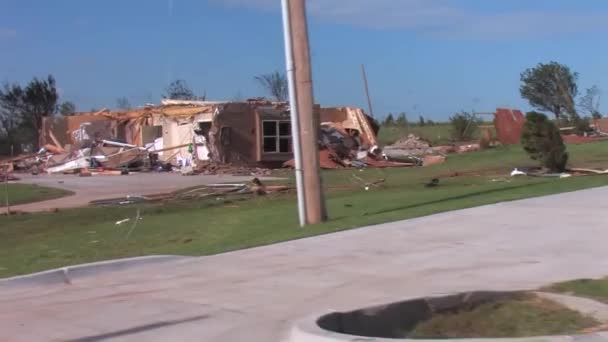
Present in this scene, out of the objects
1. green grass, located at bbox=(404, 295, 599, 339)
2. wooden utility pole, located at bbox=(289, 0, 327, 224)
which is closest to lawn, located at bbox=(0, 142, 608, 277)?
wooden utility pole, located at bbox=(289, 0, 327, 224)

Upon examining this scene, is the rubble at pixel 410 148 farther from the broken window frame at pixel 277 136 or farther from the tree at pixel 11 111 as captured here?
the tree at pixel 11 111

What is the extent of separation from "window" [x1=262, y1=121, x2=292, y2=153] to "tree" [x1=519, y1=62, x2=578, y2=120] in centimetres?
3116

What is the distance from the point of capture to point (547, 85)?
249 ft

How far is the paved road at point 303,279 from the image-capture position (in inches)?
348

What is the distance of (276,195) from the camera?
26.0m

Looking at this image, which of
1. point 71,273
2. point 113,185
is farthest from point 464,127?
point 71,273

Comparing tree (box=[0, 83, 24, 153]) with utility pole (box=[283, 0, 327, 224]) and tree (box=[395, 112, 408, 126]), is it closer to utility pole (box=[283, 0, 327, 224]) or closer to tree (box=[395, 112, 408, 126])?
tree (box=[395, 112, 408, 126])

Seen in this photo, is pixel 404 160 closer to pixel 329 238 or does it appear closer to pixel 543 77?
pixel 329 238

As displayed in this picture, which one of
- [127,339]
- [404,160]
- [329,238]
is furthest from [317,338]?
[404,160]

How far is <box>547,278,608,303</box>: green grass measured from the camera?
8.85 meters

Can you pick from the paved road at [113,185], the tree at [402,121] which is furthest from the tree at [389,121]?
the paved road at [113,185]

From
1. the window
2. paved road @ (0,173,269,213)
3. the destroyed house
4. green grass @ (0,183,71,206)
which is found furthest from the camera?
the window

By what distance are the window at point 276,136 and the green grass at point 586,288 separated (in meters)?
36.5

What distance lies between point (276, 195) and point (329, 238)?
1218 centimetres
